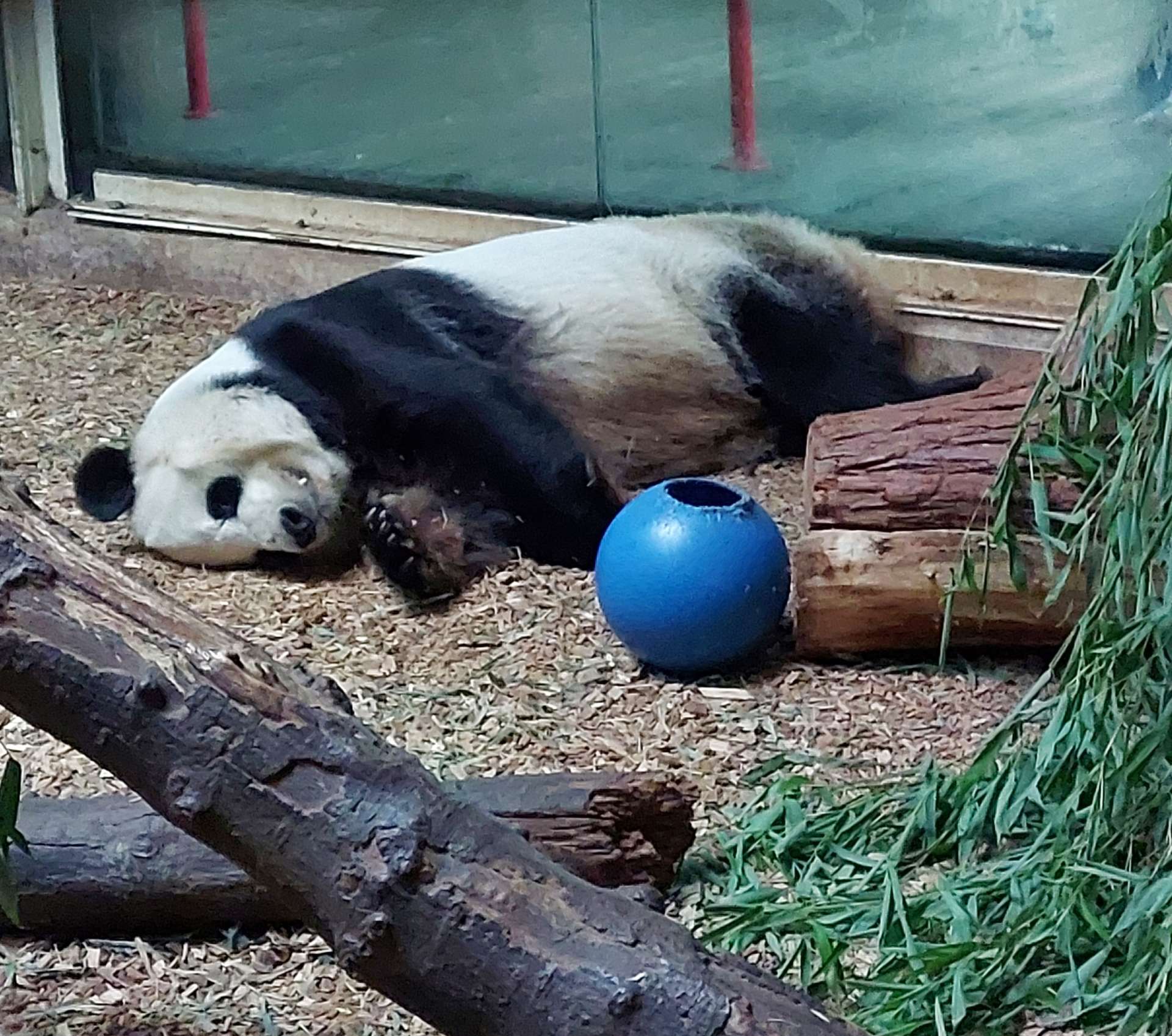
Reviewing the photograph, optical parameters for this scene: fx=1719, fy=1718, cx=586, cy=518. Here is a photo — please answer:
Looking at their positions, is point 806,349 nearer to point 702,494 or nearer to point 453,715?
point 702,494

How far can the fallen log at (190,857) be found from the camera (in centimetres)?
211

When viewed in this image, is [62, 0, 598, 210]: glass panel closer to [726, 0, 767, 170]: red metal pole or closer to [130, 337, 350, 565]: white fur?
[726, 0, 767, 170]: red metal pole

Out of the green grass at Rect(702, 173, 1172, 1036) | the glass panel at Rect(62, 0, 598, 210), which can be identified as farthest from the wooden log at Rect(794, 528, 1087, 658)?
the glass panel at Rect(62, 0, 598, 210)

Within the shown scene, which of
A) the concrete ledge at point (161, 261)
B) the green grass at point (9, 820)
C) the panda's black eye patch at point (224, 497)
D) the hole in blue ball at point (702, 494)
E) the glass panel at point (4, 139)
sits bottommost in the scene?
the panda's black eye patch at point (224, 497)

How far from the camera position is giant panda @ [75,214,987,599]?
3.54 meters

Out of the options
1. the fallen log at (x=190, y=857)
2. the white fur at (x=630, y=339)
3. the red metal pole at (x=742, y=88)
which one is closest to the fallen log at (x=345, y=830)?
the fallen log at (x=190, y=857)

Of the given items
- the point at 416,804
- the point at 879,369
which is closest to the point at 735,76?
the point at 879,369

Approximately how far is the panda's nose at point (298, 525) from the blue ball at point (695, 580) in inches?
32.3

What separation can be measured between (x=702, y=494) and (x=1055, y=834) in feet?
3.30

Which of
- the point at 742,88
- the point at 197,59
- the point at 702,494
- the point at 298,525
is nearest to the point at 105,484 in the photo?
the point at 298,525

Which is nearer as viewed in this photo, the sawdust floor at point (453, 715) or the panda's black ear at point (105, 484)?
the sawdust floor at point (453, 715)

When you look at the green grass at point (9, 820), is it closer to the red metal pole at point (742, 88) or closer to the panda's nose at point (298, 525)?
the panda's nose at point (298, 525)

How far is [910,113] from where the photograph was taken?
167 inches

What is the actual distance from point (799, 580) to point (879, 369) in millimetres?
1273
